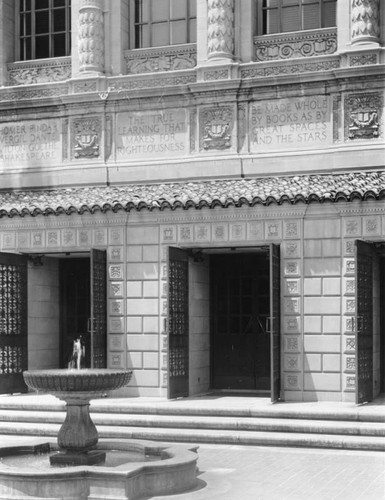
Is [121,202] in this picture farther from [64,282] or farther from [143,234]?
[64,282]

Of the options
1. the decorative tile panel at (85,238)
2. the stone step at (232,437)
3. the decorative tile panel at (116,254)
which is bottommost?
the stone step at (232,437)

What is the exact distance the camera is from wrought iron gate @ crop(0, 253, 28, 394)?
21.3 metres

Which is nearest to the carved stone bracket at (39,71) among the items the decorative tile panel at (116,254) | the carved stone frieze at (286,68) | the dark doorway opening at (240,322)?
the carved stone frieze at (286,68)

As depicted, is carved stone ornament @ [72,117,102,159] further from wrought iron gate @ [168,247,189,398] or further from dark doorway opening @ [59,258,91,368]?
wrought iron gate @ [168,247,189,398]

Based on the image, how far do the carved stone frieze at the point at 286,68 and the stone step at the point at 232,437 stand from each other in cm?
878

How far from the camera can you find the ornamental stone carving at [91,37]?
2361 centimetres

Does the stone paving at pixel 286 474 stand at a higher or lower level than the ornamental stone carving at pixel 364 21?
lower

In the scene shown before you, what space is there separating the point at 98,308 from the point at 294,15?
813 cm

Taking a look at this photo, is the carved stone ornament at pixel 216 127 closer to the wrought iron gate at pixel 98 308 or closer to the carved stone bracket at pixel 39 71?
the wrought iron gate at pixel 98 308

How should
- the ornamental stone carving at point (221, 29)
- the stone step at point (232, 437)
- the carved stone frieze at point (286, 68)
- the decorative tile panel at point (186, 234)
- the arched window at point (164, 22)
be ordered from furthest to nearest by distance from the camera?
the arched window at point (164, 22)
the ornamental stone carving at point (221, 29)
the carved stone frieze at point (286, 68)
the decorative tile panel at point (186, 234)
the stone step at point (232, 437)

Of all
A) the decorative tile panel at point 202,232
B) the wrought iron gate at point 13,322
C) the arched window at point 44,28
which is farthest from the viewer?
the arched window at point 44,28

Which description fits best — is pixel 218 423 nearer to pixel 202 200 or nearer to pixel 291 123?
pixel 202 200

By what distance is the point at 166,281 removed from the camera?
20.5 meters

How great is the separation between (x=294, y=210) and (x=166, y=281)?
3.08 metres
